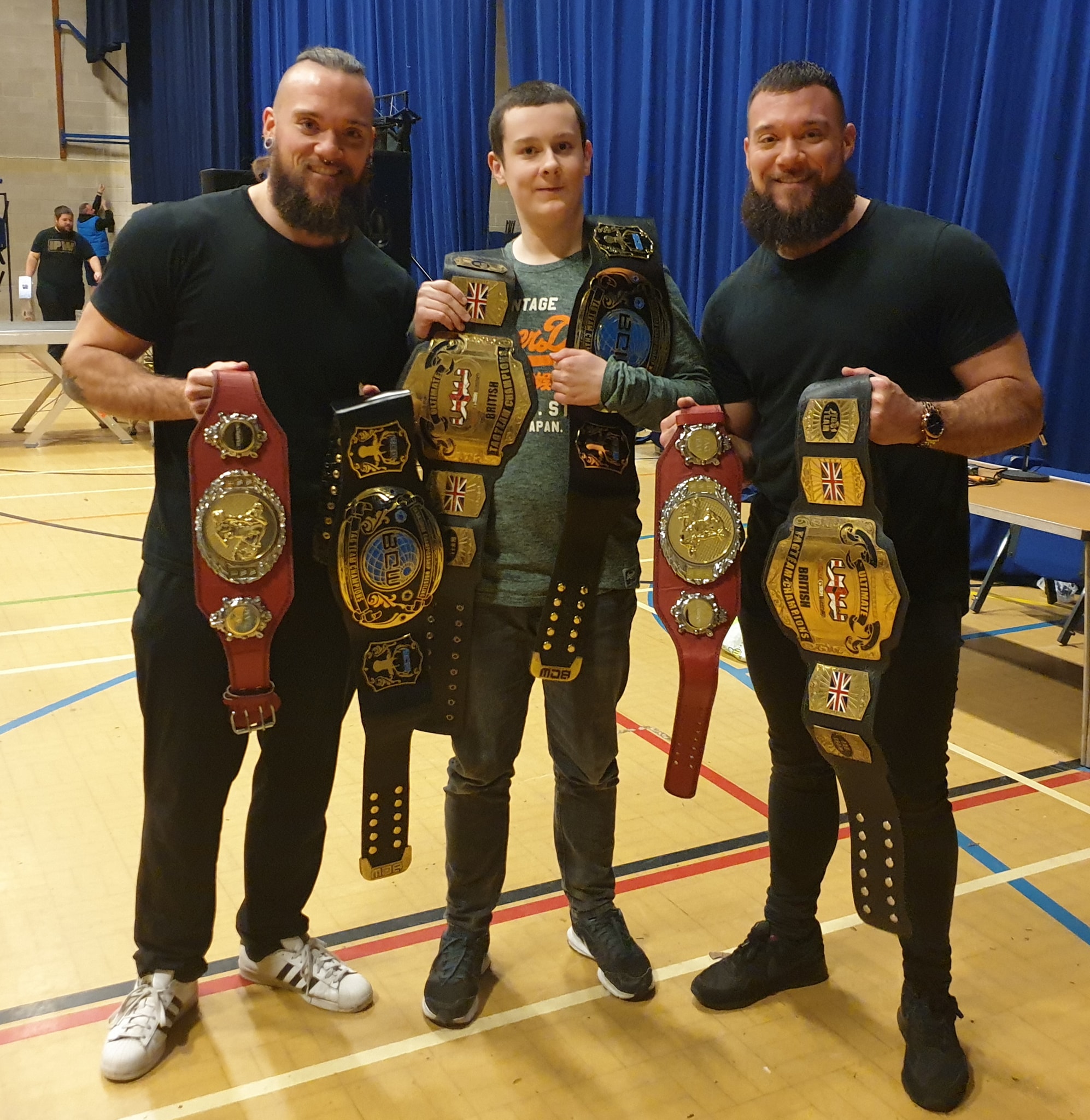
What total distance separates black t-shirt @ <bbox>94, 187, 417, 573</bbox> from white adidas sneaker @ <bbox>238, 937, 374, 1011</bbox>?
33.2 inches

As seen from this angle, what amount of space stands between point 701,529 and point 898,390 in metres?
0.40

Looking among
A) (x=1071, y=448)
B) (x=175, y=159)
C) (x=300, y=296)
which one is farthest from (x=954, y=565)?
(x=175, y=159)

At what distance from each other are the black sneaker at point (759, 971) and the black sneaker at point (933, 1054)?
0.24m

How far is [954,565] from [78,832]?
7.20 feet

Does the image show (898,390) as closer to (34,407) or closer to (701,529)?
(701,529)

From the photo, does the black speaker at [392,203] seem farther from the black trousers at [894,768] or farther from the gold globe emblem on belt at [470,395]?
the black trousers at [894,768]

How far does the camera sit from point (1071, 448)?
4.95 metres

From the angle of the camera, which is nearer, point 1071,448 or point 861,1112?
point 861,1112

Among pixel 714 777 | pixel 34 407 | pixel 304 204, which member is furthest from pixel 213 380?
pixel 34 407

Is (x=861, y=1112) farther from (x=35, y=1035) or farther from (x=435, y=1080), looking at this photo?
(x=35, y=1035)

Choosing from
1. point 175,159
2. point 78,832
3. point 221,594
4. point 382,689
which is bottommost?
point 78,832

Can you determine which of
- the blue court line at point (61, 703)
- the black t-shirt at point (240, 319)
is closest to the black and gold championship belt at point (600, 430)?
the black t-shirt at point (240, 319)

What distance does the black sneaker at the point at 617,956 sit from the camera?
7.03 ft

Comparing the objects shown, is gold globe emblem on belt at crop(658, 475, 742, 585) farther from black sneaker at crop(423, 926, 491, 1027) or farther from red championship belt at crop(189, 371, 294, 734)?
black sneaker at crop(423, 926, 491, 1027)
